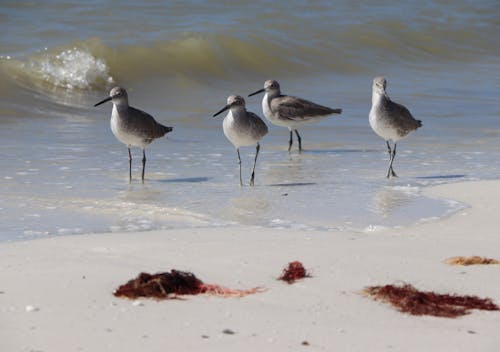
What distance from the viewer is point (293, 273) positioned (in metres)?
5.79

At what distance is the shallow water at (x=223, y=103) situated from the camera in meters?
8.39

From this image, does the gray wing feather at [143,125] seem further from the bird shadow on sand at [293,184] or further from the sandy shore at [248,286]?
the sandy shore at [248,286]

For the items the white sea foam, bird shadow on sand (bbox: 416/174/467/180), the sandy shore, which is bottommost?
the sandy shore

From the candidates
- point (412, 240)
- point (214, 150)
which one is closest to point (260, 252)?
point (412, 240)

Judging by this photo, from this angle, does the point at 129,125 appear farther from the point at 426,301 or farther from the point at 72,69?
the point at 72,69

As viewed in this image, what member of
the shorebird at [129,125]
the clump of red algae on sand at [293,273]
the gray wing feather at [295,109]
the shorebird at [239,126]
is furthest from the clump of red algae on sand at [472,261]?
the gray wing feather at [295,109]

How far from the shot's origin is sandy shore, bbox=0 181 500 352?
186 inches

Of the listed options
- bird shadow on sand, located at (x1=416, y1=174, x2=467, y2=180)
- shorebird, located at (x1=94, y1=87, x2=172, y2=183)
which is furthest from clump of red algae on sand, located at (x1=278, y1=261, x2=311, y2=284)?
shorebird, located at (x1=94, y1=87, x2=172, y2=183)

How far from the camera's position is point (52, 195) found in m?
8.79

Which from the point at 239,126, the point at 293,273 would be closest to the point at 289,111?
the point at 239,126

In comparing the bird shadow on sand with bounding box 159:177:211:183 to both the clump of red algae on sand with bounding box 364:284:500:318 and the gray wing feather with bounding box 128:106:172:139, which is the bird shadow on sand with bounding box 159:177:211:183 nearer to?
the gray wing feather with bounding box 128:106:172:139

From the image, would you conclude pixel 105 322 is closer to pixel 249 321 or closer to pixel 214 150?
pixel 249 321

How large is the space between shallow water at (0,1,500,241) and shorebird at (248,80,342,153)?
11.8 inches

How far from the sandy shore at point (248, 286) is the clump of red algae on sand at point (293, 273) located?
61 millimetres
